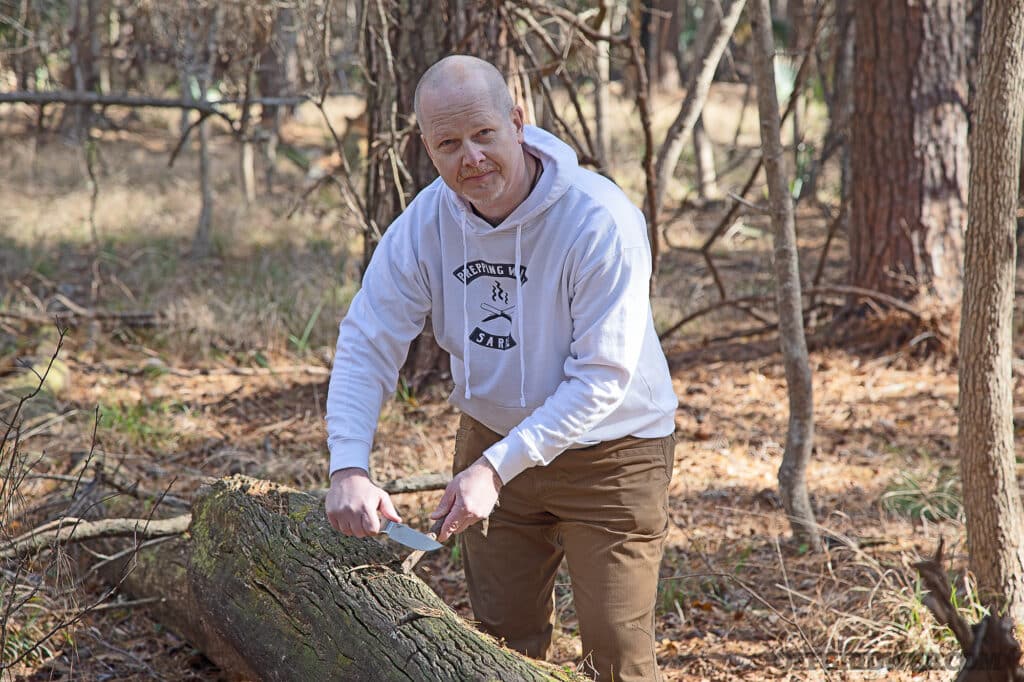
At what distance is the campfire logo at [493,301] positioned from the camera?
2.60 m

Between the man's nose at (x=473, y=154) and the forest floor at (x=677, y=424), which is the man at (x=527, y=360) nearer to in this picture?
the man's nose at (x=473, y=154)

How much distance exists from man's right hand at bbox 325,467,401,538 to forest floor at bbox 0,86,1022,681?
711 millimetres

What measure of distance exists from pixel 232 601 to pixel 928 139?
17.9ft

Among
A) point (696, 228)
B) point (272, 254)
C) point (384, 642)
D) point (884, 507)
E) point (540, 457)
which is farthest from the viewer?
point (696, 228)

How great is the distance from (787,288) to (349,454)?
2214 mm

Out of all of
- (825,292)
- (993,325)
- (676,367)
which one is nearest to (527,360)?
(993,325)

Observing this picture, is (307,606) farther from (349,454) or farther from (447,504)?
(447,504)

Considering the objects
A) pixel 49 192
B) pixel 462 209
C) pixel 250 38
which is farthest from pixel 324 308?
pixel 49 192

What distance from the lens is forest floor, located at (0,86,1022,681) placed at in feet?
11.6

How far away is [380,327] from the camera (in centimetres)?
268

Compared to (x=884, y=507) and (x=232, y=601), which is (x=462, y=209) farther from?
(x=884, y=507)

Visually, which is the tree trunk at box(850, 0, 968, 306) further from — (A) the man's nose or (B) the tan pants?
(A) the man's nose

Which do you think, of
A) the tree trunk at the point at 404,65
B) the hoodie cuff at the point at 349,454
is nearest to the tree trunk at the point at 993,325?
the hoodie cuff at the point at 349,454

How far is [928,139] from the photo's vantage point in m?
6.45
